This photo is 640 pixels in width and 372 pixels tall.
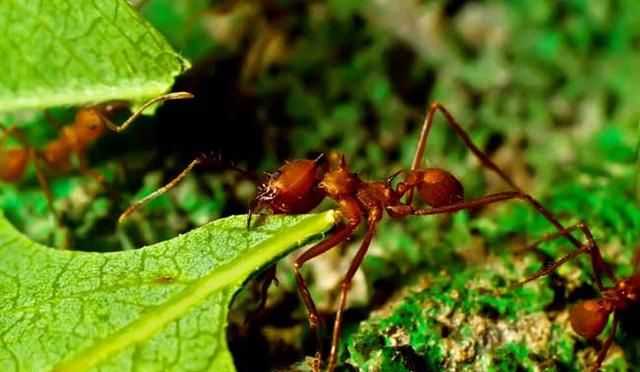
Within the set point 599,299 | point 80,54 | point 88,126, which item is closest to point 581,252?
point 599,299

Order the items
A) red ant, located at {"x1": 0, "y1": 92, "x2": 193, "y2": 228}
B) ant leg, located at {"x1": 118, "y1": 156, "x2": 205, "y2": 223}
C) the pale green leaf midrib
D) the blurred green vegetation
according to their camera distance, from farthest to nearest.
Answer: red ant, located at {"x1": 0, "y1": 92, "x2": 193, "y2": 228} → the blurred green vegetation → ant leg, located at {"x1": 118, "y1": 156, "x2": 205, "y2": 223} → the pale green leaf midrib

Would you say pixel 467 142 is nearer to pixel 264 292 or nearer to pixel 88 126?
pixel 264 292

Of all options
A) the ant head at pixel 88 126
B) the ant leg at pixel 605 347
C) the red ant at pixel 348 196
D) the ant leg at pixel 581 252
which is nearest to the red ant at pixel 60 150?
the ant head at pixel 88 126

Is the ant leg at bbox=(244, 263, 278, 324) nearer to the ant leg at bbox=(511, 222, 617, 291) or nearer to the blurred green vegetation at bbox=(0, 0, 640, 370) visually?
the blurred green vegetation at bbox=(0, 0, 640, 370)

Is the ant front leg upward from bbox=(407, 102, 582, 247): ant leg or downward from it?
downward

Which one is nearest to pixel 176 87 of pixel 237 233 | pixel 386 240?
pixel 386 240

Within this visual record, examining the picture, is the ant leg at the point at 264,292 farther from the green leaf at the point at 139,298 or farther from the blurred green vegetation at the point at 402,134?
the green leaf at the point at 139,298

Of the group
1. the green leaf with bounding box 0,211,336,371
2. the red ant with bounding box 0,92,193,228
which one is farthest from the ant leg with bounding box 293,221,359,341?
the red ant with bounding box 0,92,193,228
